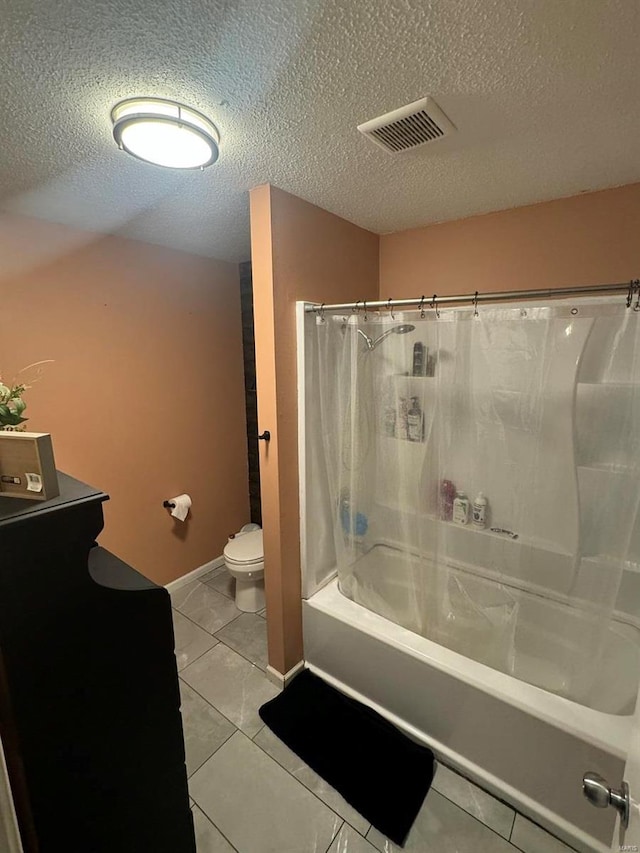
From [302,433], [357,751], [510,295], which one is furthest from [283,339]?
[357,751]

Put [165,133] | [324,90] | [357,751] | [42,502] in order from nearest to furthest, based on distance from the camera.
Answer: [42,502]
[324,90]
[165,133]
[357,751]

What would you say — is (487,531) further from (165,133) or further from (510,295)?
(165,133)

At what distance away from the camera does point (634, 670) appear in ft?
4.67

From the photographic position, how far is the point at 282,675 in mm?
1912

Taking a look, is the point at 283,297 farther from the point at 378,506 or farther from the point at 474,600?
the point at 474,600

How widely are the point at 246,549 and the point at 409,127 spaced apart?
7.31 feet

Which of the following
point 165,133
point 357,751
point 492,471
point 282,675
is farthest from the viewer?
point 282,675

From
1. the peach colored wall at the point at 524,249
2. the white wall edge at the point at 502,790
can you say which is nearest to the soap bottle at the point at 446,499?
the white wall edge at the point at 502,790

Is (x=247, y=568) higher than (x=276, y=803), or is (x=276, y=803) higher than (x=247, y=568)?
(x=247, y=568)

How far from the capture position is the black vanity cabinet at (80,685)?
2.24 feet

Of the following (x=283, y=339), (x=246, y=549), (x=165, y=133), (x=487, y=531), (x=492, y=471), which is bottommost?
(x=246, y=549)

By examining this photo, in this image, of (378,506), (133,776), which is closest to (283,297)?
(378,506)

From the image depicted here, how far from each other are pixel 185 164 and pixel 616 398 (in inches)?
66.9

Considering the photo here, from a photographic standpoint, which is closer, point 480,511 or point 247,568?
point 480,511
